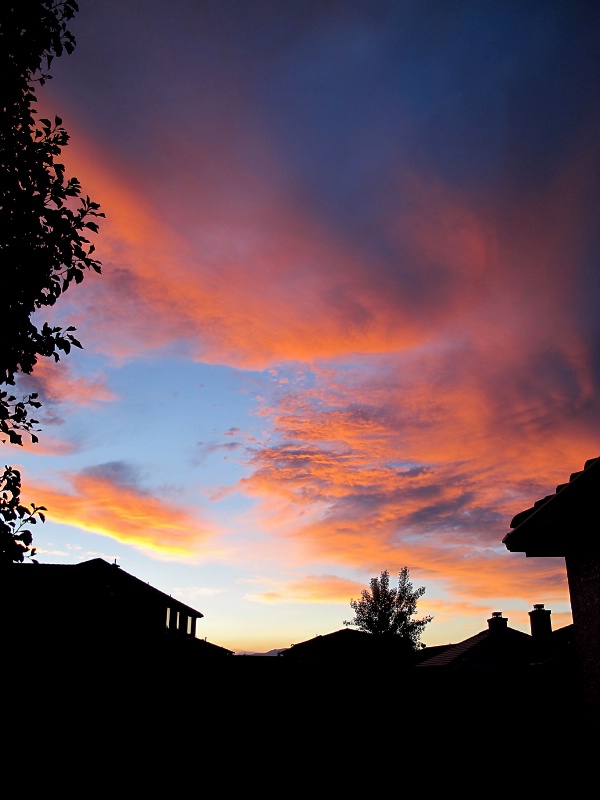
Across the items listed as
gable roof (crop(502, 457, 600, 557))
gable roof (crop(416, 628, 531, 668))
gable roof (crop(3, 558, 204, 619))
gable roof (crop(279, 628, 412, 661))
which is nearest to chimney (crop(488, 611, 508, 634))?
gable roof (crop(416, 628, 531, 668))

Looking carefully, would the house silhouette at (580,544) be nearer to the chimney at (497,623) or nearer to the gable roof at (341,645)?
the chimney at (497,623)

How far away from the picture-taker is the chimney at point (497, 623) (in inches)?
1174

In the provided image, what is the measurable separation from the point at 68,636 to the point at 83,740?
1.84 m

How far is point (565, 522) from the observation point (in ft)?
15.4

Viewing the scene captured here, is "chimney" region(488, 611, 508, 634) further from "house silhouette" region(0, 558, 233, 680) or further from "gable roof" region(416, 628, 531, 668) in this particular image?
"house silhouette" region(0, 558, 233, 680)

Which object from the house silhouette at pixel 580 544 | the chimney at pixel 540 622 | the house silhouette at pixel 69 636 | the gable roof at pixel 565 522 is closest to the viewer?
the gable roof at pixel 565 522

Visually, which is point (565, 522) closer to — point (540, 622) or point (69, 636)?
point (69, 636)

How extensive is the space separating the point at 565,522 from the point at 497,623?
94.3 ft

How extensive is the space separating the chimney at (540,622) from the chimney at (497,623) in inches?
94.9

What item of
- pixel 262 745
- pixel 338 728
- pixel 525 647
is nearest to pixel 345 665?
pixel 338 728

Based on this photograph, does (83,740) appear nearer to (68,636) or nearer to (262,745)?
(68,636)

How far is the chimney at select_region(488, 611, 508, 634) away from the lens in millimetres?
29812

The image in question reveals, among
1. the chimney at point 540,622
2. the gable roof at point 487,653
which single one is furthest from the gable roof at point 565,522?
the chimney at point 540,622

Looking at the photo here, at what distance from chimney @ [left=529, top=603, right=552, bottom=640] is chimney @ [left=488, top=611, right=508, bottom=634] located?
2.41 metres
